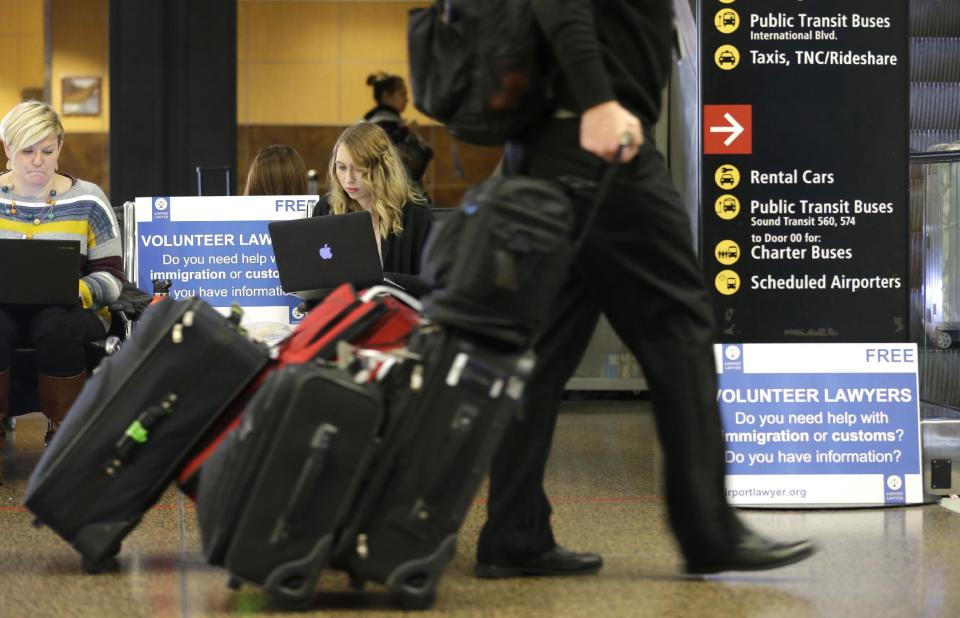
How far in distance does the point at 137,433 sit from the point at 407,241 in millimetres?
2369

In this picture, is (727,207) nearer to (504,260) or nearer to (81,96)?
(504,260)

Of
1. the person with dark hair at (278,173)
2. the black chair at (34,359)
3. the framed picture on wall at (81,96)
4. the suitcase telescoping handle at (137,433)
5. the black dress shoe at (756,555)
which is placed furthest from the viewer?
the framed picture on wall at (81,96)

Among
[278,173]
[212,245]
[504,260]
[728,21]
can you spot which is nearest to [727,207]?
[728,21]

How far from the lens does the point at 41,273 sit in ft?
14.8

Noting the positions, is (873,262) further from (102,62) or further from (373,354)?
(102,62)

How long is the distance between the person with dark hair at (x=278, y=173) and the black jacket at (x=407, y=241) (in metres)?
0.84

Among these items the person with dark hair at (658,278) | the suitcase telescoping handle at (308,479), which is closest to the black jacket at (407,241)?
the person with dark hair at (658,278)

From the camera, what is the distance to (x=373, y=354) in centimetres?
260

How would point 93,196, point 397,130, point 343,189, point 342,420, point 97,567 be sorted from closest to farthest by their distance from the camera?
point 342,420 → point 97,567 → point 93,196 → point 343,189 → point 397,130

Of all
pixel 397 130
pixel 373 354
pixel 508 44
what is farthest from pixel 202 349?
pixel 397 130

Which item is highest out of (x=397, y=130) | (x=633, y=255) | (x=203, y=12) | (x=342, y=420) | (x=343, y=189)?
(x=203, y=12)

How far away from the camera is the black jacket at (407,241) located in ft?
16.9

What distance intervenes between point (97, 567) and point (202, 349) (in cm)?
56

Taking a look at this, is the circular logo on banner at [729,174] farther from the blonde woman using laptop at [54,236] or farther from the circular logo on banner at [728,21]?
the blonde woman using laptop at [54,236]
